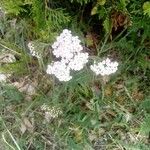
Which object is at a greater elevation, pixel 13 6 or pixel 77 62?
pixel 13 6

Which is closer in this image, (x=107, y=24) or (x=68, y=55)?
(x=68, y=55)

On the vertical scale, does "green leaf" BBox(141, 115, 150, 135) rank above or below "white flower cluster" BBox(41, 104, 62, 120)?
above

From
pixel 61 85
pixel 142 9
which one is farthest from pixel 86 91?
pixel 142 9

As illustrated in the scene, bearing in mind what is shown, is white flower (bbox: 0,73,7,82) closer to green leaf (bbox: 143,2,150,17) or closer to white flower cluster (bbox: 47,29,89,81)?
white flower cluster (bbox: 47,29,89,81)

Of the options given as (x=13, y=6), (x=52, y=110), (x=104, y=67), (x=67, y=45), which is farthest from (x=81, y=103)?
(x=13, y=6)

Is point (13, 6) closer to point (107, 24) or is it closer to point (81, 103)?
point (107, 24)

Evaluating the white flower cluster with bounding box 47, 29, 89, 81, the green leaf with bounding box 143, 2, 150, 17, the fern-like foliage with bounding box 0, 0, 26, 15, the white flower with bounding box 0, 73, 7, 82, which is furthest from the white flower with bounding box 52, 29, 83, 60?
the white flower with bounding box 0, 73, 7, 82

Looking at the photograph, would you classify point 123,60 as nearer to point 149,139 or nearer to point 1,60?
point 149,139

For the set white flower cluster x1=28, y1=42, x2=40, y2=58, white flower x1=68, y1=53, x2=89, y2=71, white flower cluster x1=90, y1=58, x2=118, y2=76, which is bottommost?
white flower cluster x1=28, y1=42, x2=40, y2=58
